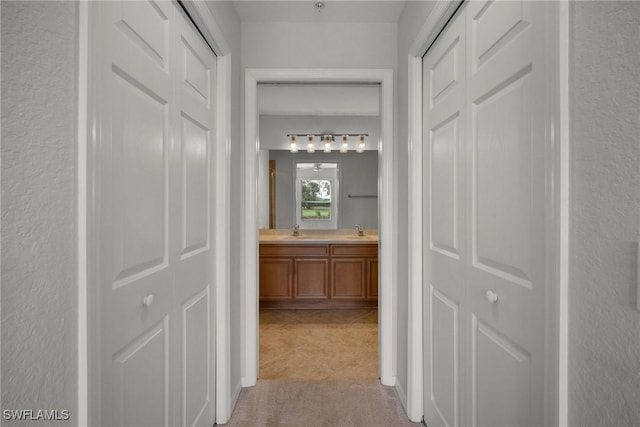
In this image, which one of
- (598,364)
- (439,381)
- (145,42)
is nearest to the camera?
(598,364)

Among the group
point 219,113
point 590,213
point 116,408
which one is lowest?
point 116,408

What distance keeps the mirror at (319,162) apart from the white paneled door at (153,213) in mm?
2569

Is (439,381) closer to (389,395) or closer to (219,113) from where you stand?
(389,395)

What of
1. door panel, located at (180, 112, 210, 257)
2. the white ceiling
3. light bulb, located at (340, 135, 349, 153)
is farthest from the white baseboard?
light bulb, located at (340, 135, 349, 153)

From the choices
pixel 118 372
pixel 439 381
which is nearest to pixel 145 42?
pixel 118 372

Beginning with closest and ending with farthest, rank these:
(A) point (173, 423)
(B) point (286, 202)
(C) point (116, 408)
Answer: (C) point (116, 408)
(A) point (173, 423)
(B) point (286, 202)

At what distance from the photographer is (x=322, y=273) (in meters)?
4.16

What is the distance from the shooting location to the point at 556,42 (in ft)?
2.90

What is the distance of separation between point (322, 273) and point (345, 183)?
3.70 feet

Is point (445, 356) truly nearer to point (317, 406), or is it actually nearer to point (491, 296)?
point (491, 296)

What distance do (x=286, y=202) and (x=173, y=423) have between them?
3.17 metres

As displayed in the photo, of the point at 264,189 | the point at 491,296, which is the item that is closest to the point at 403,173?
the point at 491,296

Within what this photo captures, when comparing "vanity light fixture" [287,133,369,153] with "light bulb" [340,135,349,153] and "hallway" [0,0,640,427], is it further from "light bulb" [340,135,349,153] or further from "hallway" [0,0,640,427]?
"hallway" [0,0,640,427]

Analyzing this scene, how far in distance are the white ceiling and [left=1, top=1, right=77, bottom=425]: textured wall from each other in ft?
5.25
